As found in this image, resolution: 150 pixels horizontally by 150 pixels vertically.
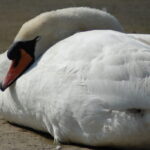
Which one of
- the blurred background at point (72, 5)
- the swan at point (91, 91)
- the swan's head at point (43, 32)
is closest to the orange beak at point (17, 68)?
the swan's head at point (43, 32)

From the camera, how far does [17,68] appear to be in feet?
16.6

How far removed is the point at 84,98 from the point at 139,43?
56cm

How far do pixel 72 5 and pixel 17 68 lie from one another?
8.79m

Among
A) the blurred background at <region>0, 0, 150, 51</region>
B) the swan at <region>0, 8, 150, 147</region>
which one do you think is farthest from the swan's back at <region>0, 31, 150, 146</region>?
the blurred background at <region>0, 0, 150, 51</region>

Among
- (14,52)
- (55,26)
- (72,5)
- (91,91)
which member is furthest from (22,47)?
(72,5)

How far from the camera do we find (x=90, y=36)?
4555mm

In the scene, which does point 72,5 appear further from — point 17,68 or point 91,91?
point 91,91

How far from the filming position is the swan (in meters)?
4.00

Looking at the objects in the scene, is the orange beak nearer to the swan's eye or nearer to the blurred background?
the swan's eye

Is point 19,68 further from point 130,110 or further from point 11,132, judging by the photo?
point 130,110

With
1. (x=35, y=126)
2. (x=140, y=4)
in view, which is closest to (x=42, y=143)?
(x=35, y=126)

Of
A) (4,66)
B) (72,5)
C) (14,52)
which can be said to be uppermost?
(14,52)

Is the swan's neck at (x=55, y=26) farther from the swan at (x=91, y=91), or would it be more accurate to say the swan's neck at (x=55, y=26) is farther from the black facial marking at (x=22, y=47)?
the swan at (x=91, y=91)

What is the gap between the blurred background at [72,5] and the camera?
11.9 meters
